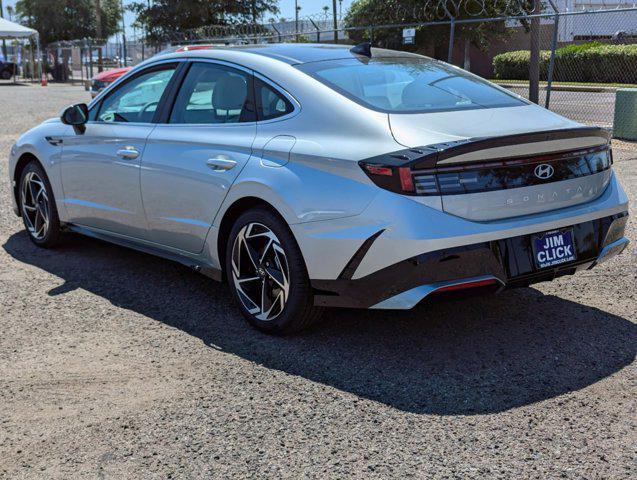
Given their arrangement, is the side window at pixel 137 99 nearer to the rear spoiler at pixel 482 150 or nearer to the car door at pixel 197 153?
the car door at pixel 197 153

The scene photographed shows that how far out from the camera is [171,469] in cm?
328

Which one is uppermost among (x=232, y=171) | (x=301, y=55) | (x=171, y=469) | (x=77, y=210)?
(x=301, y=55)

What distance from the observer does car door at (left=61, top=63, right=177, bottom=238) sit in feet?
18.4

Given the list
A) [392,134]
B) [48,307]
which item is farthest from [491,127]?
[48,307]

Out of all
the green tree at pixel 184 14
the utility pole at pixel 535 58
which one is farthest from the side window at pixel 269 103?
the green tree at pixel 184 14

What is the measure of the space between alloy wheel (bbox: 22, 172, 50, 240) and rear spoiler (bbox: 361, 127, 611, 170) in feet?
11.9

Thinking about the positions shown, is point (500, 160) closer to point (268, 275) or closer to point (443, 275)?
point (443, 275)

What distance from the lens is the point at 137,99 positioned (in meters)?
5.90

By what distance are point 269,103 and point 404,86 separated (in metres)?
0.79

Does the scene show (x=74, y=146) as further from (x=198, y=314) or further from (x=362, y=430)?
(x=362, y=430)

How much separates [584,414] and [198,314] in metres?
2.48

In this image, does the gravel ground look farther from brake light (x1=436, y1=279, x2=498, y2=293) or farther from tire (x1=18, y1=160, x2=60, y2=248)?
tire (x1=18, y1=160, x2=60, y2=248)

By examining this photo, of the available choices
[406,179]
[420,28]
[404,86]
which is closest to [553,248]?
[406,179]

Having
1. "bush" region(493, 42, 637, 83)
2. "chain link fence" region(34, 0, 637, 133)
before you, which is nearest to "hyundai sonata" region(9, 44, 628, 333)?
"chain link fence" region(34, 0, 637, 133)
